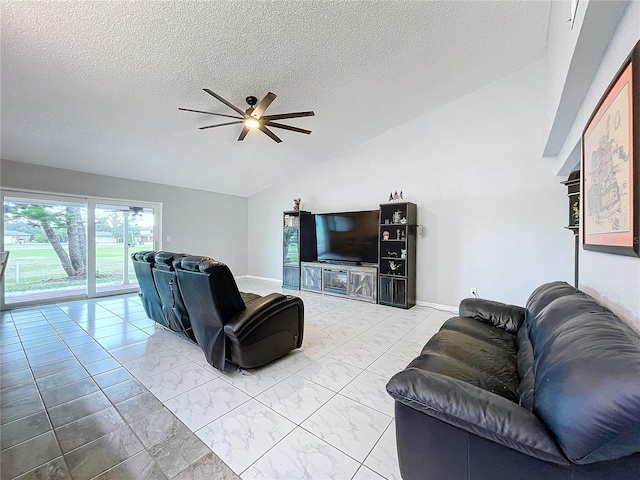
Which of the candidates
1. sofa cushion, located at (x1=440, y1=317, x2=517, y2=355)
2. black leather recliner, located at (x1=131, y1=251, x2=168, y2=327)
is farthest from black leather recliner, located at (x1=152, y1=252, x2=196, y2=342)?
sofa cushion, located at (x1=440, y1=317, x2=517, y2=355)

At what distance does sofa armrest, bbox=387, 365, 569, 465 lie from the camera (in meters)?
0.86

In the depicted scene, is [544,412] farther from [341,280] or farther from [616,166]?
[341,280]

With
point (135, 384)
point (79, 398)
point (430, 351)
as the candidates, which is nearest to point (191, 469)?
point (135, 384)

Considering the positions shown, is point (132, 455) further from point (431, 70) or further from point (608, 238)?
point (431, 70)

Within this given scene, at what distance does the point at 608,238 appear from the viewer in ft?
4.40

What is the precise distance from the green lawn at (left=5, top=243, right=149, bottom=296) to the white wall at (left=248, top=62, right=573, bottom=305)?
5309 millimetres

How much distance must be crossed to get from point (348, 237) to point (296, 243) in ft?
4.48

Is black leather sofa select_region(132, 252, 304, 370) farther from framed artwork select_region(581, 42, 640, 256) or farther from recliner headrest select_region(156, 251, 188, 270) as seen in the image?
framed artwork select_region(581, 42, 640, 256)

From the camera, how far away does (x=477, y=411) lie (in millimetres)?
971

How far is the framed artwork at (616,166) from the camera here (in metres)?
1.06

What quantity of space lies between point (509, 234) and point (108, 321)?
19.3 ft

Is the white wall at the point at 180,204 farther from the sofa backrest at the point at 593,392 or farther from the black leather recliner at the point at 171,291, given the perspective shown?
the sofa backrest at the point at 593,392

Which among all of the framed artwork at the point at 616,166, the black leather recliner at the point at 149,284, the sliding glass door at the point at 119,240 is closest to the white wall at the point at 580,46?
the framed artwork at the point at 616,166

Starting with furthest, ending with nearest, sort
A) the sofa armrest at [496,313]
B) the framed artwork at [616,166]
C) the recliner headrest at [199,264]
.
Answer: the sofa armrest at [496,313] < the recliner headrest at [199,264] < the framed artwork at [616,166]
